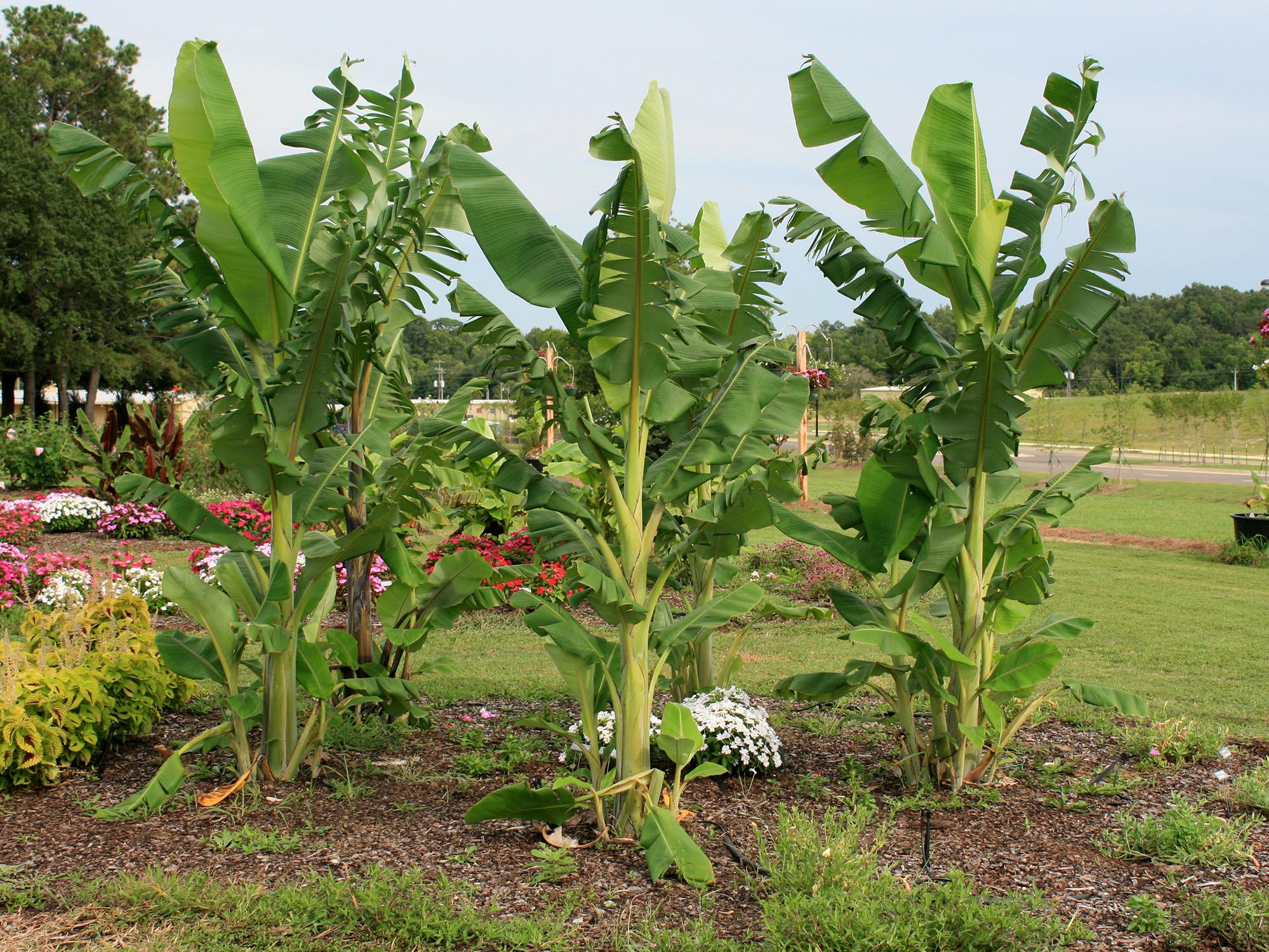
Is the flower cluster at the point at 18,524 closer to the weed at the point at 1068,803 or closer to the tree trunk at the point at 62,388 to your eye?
the weed at the point at 1068,803

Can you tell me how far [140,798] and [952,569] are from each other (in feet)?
13.8

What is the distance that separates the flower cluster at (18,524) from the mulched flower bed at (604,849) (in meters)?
7.89

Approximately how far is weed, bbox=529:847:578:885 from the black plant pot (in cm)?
1369

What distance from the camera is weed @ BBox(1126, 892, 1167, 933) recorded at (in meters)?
3.62

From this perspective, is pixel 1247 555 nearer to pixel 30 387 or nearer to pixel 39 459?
pixel 39 459

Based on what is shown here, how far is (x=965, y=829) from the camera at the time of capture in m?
4.55

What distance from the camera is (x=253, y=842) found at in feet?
14.1

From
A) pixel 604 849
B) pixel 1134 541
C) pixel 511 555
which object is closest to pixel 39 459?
pixel 511 555

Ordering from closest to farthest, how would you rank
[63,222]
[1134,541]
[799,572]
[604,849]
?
1. [604,849]
2. [799,572]
3. [1134,541]
4. [63,222]

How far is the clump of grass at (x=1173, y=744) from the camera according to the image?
5.42 meters

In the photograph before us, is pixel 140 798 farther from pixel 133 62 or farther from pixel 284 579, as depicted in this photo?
pixel 133 62

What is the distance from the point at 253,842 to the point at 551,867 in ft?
4.54

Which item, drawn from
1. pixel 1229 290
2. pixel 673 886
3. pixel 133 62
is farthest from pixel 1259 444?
pixel 133 62

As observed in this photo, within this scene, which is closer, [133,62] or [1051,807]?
[1051,807]
